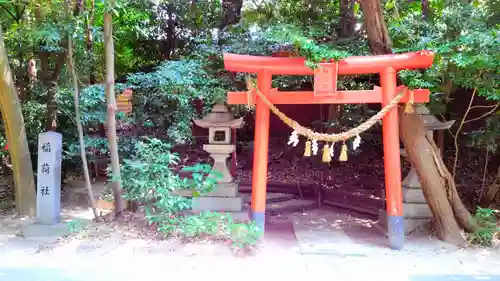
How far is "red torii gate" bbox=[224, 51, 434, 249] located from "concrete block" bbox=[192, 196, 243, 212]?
0.80 meters

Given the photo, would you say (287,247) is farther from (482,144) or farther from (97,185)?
(97,185)

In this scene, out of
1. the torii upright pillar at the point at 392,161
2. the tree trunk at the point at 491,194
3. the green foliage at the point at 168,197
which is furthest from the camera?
the tree trunk at the point at 491,194

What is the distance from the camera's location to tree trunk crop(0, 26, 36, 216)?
712 centimetres

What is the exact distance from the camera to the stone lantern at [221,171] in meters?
6.82

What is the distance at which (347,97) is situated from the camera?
5996 millimetres

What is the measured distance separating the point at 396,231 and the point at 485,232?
145 centimetres

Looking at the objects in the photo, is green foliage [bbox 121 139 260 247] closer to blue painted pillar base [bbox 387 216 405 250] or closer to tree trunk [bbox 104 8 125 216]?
tree trunk [bbox 104 8 125 216]

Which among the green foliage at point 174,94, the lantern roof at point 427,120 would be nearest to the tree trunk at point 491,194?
the lantern roof at point 427,120

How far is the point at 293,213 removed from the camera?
30.8ft

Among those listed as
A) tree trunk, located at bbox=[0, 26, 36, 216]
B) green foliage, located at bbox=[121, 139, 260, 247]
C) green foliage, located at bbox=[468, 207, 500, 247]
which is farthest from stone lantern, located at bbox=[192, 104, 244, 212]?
green foliage, located at bbox=[468, 207, 500, 247]

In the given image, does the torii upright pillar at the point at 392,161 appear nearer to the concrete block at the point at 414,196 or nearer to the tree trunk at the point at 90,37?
the concrete block at the point at 414,196

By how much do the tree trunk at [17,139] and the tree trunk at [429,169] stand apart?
20.8 ft

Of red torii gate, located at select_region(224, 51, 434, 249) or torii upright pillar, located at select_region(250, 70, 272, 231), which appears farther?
torii upright pillar, located at select_region(250, 70, 272, 231)

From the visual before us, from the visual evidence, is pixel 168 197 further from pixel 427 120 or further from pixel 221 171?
pixel 427 120
